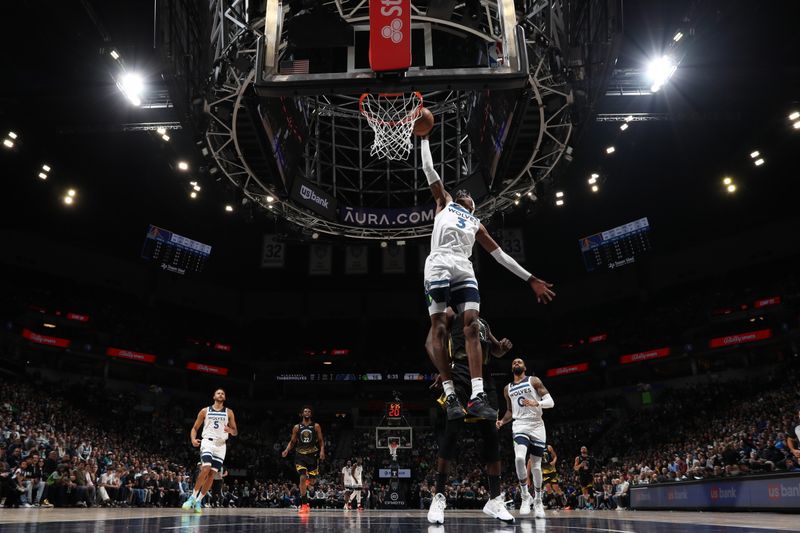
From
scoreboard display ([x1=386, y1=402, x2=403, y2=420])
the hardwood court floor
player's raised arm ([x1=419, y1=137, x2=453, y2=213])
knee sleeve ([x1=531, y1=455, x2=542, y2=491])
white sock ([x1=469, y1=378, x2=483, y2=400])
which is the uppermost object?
player's raised arm ([x1=419, y1=137, x2=453, y2=213])

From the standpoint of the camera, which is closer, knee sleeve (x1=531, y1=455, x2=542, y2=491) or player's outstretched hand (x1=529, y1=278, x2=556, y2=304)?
player's outstretched hand (x1=529, y1=278, x2=556, y2=304)

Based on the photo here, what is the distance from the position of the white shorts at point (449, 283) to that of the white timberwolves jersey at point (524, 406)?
14.9ft

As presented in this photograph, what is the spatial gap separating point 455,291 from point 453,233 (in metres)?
0.52

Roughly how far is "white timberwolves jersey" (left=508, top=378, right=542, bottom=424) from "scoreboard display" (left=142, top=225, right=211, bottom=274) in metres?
26.7

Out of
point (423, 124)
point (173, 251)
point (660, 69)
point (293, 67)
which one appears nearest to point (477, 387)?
point (423, 124)

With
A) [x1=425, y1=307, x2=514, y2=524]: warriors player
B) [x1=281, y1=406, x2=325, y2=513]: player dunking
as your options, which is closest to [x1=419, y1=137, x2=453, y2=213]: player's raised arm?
[x1=425, y1=307, x2=514, y2=524]: warriors player

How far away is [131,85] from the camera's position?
56.5 ft

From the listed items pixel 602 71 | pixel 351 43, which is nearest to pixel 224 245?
pixel 351 43

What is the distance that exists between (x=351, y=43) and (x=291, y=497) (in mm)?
20804

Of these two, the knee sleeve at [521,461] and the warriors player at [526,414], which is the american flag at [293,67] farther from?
the knee sleeve at [521,461]

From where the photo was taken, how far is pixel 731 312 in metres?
32.6

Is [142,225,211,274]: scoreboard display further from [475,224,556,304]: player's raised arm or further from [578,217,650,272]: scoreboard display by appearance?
[475,224,556,304]: player's raised arm

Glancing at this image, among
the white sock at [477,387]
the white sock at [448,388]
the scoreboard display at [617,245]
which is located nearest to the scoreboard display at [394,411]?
the scoreboard display at [617,245]

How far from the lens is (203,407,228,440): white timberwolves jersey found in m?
10.5
